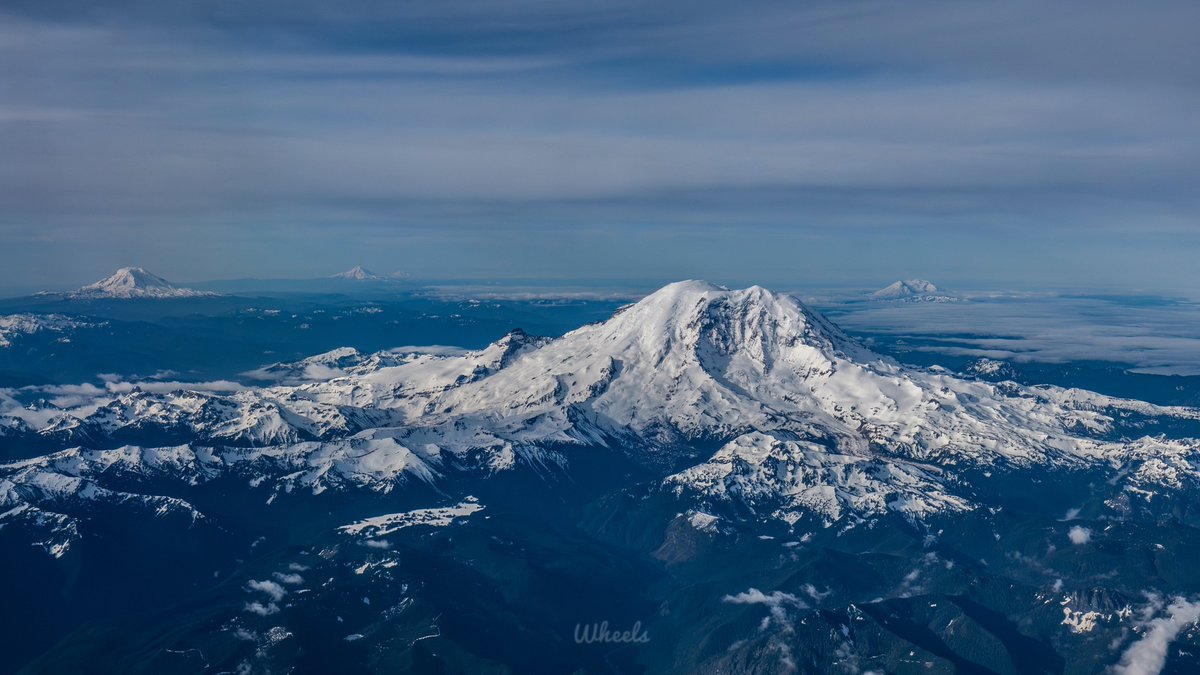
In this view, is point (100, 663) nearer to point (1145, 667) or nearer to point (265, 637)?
point (265, 637)

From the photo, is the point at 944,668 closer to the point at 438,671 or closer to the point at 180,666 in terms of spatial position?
the point at 438,671

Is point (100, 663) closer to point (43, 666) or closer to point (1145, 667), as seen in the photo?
point (43, 666)

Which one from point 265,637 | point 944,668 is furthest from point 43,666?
point 944,668

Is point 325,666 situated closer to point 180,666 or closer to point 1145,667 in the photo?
point 180,666

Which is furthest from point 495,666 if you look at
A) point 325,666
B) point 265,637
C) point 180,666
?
point 180,666

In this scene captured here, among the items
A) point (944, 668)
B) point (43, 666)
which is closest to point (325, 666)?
point (43, 666)

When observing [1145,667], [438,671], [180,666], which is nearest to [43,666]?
[180,666]
